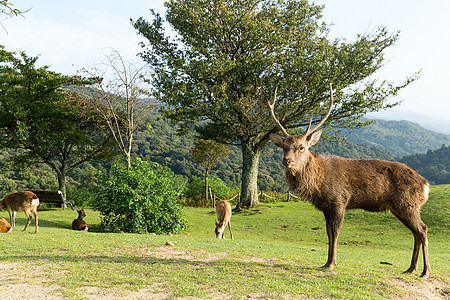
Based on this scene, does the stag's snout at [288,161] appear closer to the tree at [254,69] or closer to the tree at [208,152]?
the tree at [254,69]

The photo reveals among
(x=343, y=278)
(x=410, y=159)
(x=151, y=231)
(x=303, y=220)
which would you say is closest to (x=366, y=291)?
(x=343, y=278)

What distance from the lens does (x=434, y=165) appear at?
59.8 m

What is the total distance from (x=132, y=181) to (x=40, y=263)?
21.0 feet

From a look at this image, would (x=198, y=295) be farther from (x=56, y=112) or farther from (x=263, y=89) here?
(x=56, y=112)

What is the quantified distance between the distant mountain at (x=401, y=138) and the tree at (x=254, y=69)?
423 ft

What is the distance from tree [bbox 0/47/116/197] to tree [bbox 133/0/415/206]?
6.68 meters

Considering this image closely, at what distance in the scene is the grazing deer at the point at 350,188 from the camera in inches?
223

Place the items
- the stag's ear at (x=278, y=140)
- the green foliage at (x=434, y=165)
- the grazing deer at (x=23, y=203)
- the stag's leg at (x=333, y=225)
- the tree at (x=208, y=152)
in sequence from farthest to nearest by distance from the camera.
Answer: the green foliage at (x=434, y=165)
the tree at (x=208, y=152)
the grazing deer at (x=23, y=203)
the stag's ear at (x=278, y=140)
the stag's leg at (x=333, y=225)

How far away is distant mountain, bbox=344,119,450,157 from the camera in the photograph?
15038 centimetres

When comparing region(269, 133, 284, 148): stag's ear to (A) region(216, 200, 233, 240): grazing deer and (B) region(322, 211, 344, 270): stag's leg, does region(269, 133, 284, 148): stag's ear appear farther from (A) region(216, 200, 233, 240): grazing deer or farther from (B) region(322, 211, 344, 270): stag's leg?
(A) region(216, 200, 233, 240): grazing deer

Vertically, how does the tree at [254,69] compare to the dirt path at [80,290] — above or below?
above

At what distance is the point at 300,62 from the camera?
18844 millimetres

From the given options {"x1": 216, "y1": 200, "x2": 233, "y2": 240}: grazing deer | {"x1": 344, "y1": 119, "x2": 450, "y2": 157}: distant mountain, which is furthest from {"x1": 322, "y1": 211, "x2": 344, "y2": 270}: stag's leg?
{"x1": 344, "y1": 119, "x2": 450, "y2": 157}: distant mountain

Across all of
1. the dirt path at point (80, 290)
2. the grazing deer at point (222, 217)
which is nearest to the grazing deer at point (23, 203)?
the dirt path at point (80, 290)
